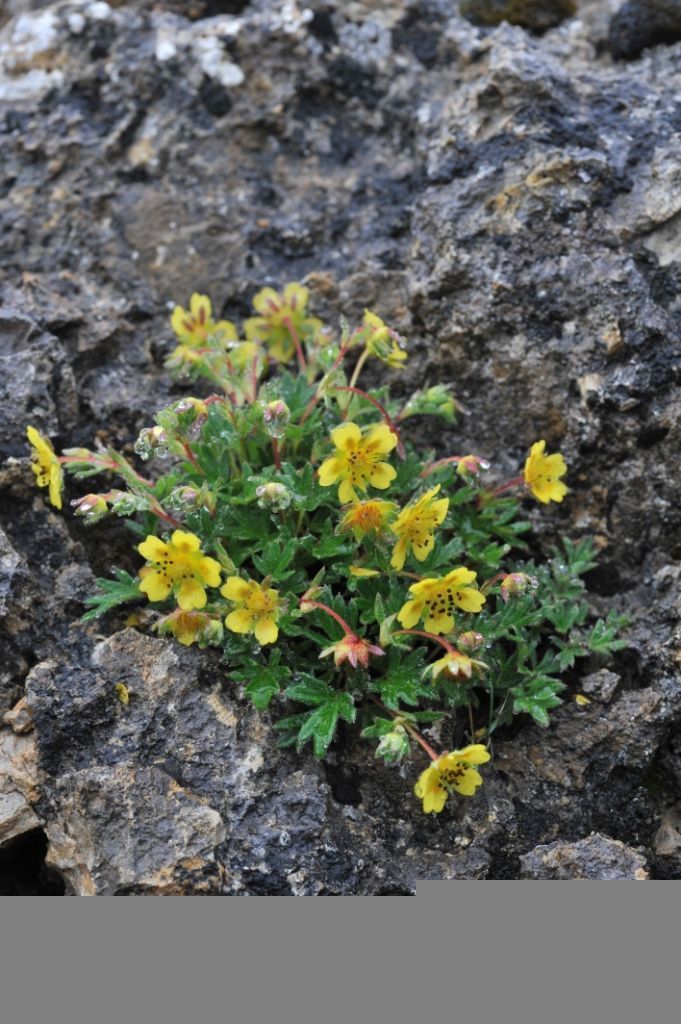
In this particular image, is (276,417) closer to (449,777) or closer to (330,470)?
(330,470)

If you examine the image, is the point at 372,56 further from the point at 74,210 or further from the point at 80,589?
the point at 80,589

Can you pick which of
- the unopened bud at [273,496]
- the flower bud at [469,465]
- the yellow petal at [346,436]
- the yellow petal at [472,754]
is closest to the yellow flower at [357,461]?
the yellow petal at [346,436]

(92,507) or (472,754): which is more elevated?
(92,507)

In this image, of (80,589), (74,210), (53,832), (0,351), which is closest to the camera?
(53,832)

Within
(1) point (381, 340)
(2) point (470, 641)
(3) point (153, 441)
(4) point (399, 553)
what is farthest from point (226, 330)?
(2) point (470, 641)

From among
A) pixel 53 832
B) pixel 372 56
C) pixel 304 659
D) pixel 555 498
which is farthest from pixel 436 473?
pixel 372 56

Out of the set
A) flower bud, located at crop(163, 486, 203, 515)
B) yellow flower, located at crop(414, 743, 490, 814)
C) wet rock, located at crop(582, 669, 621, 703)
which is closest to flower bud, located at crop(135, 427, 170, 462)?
flower bud, located at crop(163, 486, 203, 515)

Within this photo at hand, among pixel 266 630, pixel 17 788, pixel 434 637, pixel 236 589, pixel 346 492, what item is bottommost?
pixel 17 788
